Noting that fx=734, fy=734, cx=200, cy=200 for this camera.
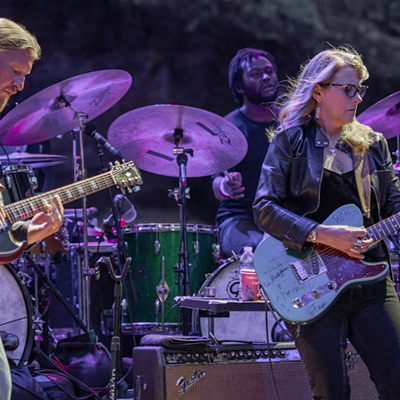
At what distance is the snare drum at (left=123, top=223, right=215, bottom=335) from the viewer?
19.5ft

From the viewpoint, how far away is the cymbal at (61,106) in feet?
17.7

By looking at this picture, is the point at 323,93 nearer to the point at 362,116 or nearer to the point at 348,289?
the point at 348,289

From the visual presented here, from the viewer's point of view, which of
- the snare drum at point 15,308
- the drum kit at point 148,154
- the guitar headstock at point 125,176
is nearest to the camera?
the guitar headstock at point 125,176

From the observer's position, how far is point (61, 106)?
18.5ft

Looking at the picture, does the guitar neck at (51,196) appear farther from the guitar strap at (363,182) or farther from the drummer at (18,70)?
the guitar strap at (363,182)

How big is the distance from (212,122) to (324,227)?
8.72ft

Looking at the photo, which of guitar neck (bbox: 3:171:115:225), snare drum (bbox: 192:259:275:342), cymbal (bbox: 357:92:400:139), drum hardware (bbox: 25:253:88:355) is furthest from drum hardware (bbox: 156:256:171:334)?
cymbal (bbox: 357:92:400:139)

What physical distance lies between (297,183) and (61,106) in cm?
287

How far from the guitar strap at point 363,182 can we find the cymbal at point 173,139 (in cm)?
234

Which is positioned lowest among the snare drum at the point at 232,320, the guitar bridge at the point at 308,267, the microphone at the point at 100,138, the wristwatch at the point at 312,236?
the snare drum at the point at 232,320

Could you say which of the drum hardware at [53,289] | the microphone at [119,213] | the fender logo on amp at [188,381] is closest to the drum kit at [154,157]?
the microphone at [119,213]
